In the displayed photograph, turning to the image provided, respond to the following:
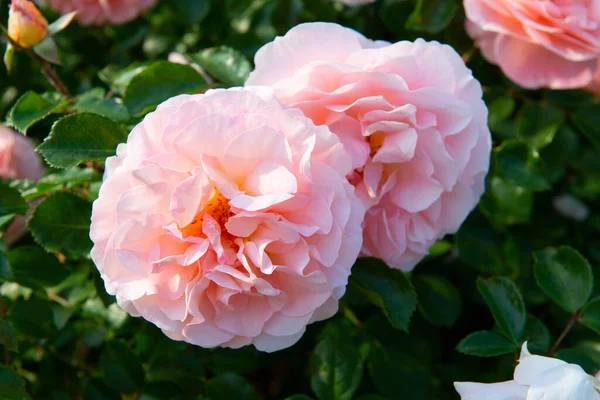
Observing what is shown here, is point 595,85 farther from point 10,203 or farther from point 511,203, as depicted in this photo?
point 10,203

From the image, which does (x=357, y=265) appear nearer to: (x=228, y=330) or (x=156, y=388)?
(x=228, y=330)

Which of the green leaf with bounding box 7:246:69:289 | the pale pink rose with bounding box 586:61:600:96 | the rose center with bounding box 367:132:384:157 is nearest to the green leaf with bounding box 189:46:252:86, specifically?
the rose center with bounding box 367:132:384:157

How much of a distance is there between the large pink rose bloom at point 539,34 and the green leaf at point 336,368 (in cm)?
56

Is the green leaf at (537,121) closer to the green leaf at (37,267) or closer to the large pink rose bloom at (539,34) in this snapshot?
the large pink rose bloom at (539,34)

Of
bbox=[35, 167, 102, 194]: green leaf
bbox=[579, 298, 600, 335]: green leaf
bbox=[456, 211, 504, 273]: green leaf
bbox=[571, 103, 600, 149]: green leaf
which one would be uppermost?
bbox=[35, 167, 102, 194]: green leaf

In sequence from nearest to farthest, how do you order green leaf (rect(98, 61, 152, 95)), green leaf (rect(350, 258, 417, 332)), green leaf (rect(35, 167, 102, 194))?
green leaf (rect(350, 258, 417, 332)) → green leaf (rect(35, 167, 102, 194)) → green leaf (rect(98, 61, 152, 95))

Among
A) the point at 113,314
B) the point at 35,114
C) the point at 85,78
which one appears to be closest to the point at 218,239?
the point at 35,114

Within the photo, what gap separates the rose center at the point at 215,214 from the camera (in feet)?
2.32

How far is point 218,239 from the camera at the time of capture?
2.25ft

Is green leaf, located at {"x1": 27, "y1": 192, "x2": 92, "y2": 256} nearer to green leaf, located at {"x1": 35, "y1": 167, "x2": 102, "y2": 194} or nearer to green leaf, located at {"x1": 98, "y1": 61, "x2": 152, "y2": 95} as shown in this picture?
green leaf, located at {"x1": 35, "y1": 167, "x2": 102, "y2": 194}

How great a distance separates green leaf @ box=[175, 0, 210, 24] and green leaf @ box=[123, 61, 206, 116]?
18.7 inches

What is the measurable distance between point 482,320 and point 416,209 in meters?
0.73

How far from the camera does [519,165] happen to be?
1162 millimetres

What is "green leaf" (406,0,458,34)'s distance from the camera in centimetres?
115
